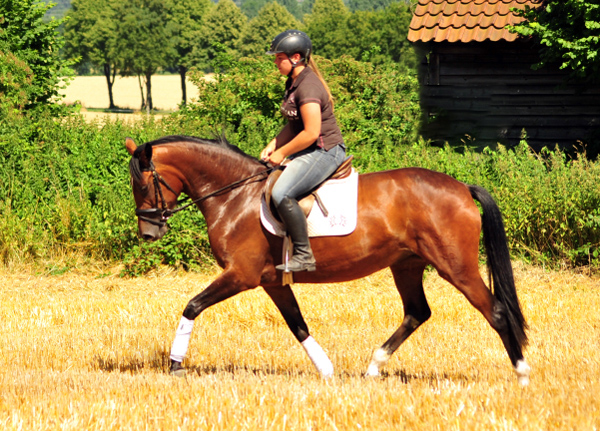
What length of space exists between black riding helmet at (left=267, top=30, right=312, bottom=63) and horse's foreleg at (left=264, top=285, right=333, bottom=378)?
199 centimetres

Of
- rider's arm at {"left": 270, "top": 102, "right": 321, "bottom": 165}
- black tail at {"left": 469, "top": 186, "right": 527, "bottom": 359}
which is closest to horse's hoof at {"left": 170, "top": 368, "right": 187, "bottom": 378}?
rider's arm at {"left": 270, "top": 102, "right": 321, "bottom": 165}

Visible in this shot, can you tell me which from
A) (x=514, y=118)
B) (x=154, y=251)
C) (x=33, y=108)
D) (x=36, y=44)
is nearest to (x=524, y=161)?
(x=514, y=118)

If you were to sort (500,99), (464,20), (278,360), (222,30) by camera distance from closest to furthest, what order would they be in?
(278,360)
(464,20)
(500,99)
(222,30)

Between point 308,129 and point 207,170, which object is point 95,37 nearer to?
point 207,170

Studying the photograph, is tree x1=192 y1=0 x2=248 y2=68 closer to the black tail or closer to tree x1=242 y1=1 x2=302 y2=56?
tree x1=242 y1=1 x2=302 y2=56

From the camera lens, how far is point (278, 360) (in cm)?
702

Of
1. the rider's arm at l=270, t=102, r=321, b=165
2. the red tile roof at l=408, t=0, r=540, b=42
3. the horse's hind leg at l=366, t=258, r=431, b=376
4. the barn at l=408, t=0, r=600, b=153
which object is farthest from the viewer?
the barn at l=408, t=0, r=600, b=153

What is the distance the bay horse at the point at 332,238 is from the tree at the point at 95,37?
7952 centimetres

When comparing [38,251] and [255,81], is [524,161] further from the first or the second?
[38,251]

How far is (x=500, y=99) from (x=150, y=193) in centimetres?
1119

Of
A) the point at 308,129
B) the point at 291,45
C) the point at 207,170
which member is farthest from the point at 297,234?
the point at 291,45

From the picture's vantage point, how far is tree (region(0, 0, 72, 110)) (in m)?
16.0

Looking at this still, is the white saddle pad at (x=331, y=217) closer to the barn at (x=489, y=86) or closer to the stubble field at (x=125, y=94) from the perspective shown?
the barn at (x=489, y=86)

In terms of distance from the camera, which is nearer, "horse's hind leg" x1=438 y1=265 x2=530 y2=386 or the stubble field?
"horse's hind leg" x1=438 y1=265 x2=530 y2=386
